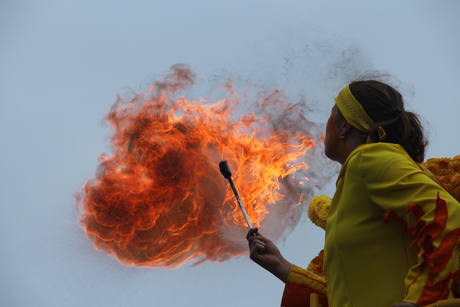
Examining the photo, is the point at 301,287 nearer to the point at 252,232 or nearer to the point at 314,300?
the point at 314,300

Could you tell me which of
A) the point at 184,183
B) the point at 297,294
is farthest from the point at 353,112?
the point at 184,183

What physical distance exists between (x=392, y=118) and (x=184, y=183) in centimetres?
311

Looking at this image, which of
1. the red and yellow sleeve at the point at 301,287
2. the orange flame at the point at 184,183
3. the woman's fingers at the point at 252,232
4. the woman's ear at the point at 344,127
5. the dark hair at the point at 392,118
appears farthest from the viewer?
the orange flame at the point at 184,183

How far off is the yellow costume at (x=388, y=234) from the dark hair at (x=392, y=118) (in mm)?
156

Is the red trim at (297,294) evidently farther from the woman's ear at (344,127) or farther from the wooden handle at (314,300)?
the woman's ear at (344,127)

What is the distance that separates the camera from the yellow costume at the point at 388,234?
1.04m

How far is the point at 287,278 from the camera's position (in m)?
1.95

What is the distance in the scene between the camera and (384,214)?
46.9 inches

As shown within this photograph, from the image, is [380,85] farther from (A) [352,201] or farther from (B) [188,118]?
(B) [188,118]

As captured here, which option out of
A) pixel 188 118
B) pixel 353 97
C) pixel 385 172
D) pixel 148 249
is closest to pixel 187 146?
pixel 188 118

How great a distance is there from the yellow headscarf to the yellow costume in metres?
0.21

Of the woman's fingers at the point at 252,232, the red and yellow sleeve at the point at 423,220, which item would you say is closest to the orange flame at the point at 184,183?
the woman's fingers at the point at 252,232

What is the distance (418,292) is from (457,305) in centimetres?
11

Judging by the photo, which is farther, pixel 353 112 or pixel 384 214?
pixel 353 112
